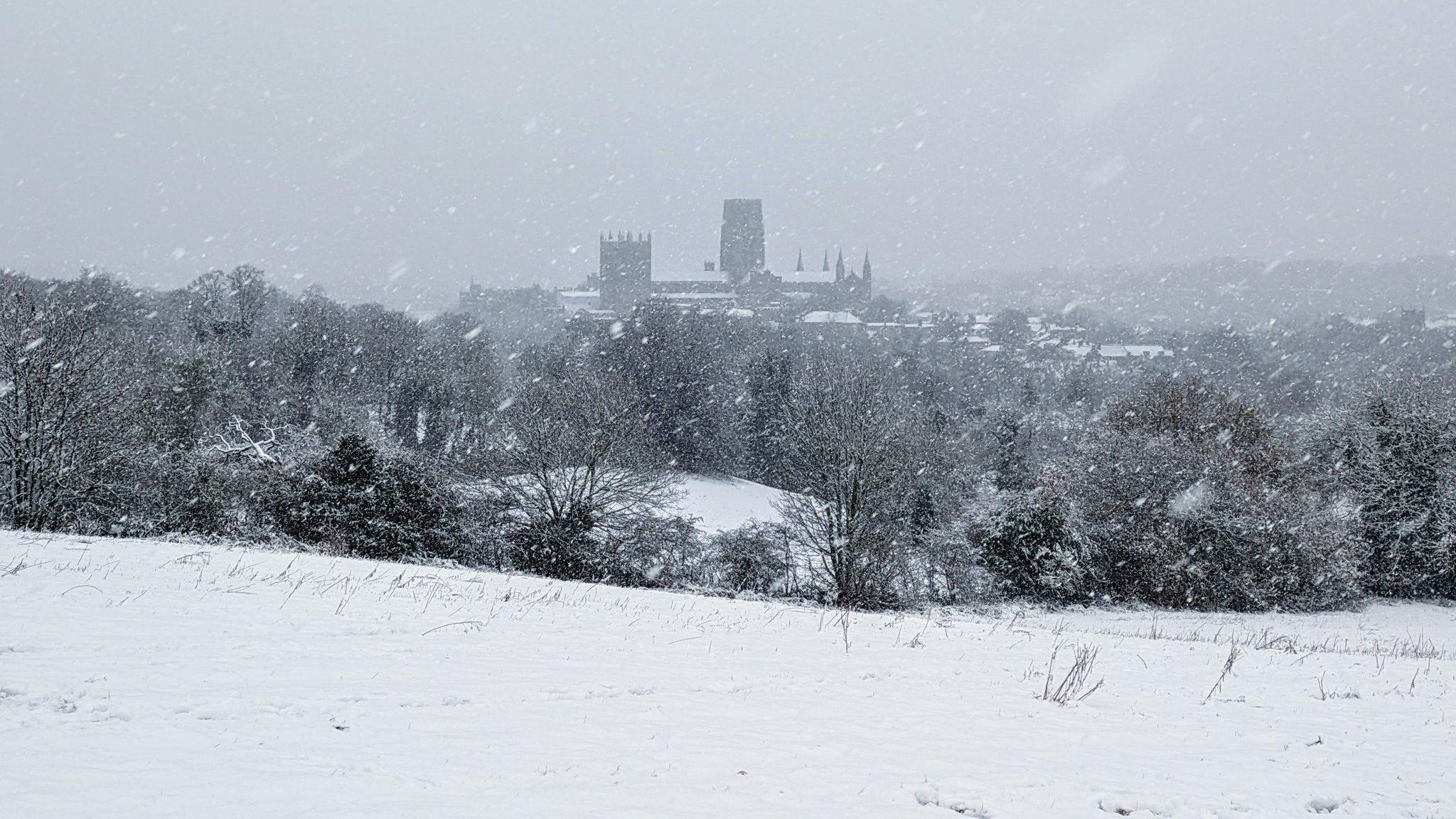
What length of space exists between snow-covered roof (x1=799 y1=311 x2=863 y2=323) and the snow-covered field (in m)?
120

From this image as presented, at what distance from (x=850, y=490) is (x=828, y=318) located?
11354cm

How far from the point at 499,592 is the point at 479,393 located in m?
50.7

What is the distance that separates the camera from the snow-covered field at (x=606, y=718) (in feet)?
14.3

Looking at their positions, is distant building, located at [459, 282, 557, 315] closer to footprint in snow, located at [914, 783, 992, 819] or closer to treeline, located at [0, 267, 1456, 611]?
treeline, located at [0, 267, 1456, 611]

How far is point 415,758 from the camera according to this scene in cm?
474

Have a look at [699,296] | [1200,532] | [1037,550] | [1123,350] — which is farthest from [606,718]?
[699,296]

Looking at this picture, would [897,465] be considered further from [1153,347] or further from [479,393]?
[1153,347]

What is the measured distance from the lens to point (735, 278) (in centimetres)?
17025

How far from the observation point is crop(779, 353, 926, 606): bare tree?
25.2m

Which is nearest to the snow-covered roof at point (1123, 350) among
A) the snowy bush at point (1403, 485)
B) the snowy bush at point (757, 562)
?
the snowy bush at point (1403, 485)

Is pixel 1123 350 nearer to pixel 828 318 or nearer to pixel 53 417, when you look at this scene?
pixel 828 318

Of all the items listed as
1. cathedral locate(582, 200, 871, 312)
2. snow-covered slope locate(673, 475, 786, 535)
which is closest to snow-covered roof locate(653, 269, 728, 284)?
Result: cathedral locate(582, 200, 871, 312)

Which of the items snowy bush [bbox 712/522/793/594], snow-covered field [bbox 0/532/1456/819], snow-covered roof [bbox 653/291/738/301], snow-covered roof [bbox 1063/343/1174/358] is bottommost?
snowy bush [bbox 712/522/793/594]

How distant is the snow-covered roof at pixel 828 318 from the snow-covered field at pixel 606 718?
119963mm
